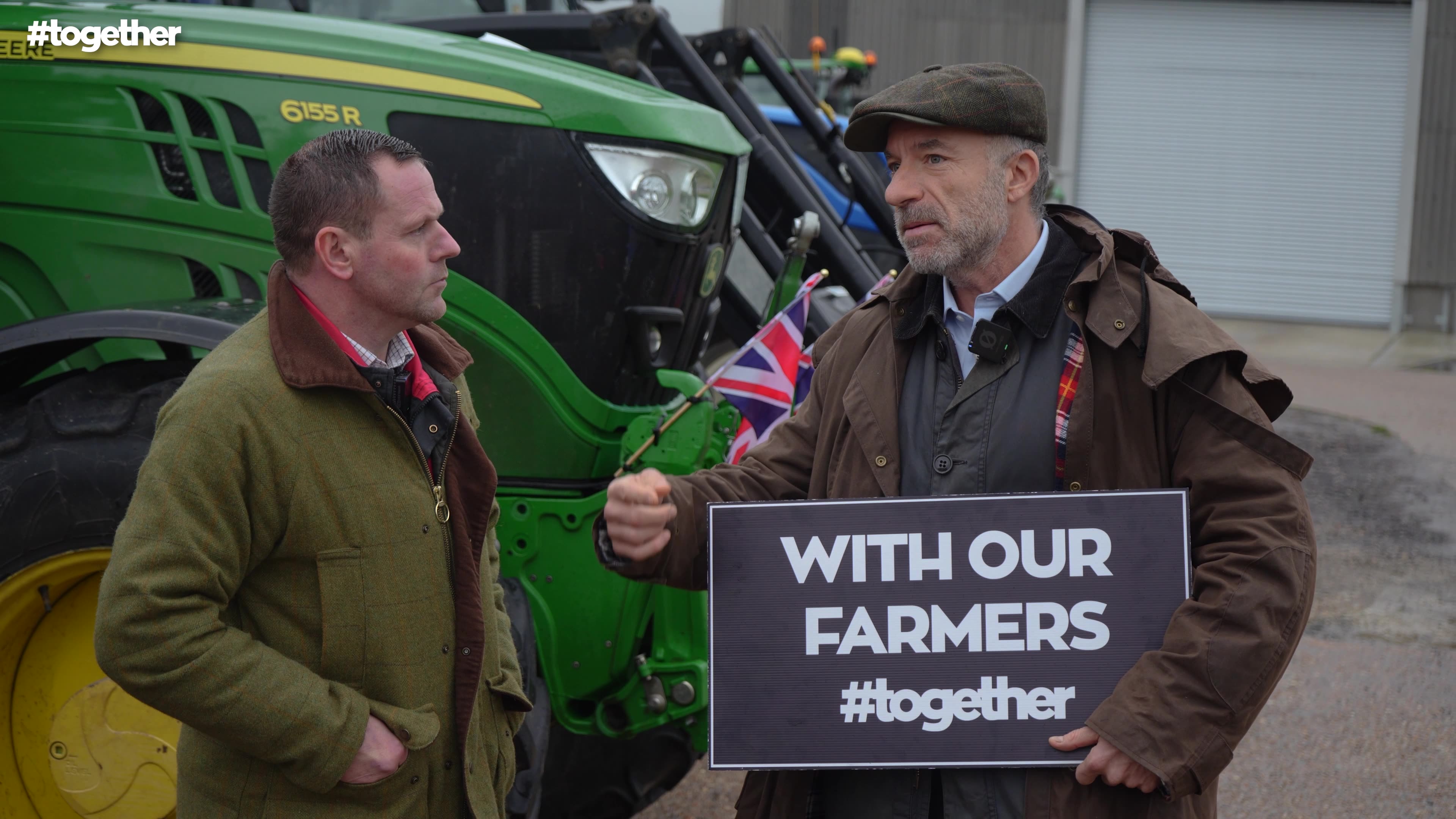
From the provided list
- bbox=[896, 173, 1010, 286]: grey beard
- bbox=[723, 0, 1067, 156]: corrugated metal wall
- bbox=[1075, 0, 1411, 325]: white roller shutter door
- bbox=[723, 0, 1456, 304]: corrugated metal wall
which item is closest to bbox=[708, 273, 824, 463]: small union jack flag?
bbox=[896, 173, 1010, 286]: grey beard

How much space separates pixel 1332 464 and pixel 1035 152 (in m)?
7.85

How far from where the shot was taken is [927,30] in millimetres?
19750

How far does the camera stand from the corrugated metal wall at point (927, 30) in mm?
19203

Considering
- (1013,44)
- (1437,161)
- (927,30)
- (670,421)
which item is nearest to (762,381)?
(670,421)

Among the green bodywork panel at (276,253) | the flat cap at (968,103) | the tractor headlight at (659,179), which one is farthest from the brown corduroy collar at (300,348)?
the tractor headlight at (659,179)

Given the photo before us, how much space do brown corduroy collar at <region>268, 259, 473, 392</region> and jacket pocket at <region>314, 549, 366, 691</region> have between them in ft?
0.85

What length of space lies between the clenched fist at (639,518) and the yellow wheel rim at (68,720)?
1.29m

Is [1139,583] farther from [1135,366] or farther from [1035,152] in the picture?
[1035,152]

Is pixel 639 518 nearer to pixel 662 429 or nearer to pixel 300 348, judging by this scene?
pixel 300 348

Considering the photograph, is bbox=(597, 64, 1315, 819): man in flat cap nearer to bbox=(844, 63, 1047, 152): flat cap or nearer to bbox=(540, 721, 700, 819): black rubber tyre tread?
bbox=(844, 63, 1047, 152): flat cap

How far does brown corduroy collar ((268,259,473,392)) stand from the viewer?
6.56ft

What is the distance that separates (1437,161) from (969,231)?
18.7 metres

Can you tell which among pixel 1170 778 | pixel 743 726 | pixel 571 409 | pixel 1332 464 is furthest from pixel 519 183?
pixel 1332 464

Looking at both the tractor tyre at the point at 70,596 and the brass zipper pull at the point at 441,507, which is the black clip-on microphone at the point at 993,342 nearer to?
the brass zipper pull at the point at 441,507
